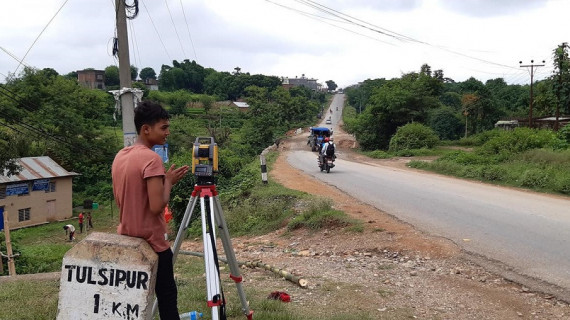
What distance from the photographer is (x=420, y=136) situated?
3028 centimetres

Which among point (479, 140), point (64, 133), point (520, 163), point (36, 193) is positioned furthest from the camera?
point (64, 133)

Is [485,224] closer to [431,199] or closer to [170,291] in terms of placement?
[431,199]

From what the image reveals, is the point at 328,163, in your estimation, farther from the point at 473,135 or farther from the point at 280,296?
the point at 473,135

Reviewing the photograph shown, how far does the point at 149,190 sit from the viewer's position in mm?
2564

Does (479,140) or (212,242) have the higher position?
(479,140)

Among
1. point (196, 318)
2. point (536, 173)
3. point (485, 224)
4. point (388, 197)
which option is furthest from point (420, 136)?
point (196, 318)

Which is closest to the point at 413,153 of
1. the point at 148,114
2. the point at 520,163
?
the point at 520,163

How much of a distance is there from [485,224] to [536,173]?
19.9 feet

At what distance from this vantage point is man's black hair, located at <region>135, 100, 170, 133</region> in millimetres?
2803

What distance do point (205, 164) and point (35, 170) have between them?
28.3 m

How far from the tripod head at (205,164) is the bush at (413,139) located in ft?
Result: 91.5

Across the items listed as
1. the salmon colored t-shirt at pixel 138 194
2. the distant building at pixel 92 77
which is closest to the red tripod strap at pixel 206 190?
the salmon colored t-shirt at pixel 138 194

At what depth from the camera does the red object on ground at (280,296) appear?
436 centimetres

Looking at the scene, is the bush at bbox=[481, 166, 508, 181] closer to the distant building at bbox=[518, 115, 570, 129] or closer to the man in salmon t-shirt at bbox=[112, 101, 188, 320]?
the man in salmon t-shirt at bbox=[112, 101, 188, 320]
